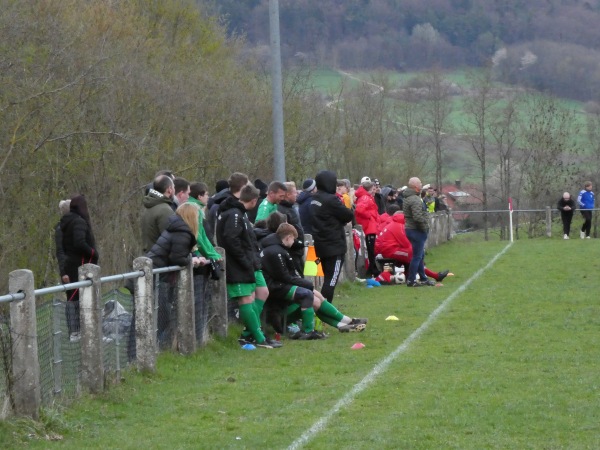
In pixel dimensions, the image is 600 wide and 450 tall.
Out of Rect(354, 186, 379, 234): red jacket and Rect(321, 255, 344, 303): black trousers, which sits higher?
Rect(354, 186, 379, 234): red jacket

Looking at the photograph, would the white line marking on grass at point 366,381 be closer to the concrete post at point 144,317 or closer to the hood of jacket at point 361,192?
the concrete post at point 144,317

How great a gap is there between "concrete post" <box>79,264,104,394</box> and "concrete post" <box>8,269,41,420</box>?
4.63ft

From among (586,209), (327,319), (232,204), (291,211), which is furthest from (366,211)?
(586,209)

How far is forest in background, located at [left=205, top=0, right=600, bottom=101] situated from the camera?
10150 cm

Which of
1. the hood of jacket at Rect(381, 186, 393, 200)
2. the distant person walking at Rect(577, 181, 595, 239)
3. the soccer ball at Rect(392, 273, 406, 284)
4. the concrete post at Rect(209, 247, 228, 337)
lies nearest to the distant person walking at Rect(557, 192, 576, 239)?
the distant person walking at Rect(577, 181, 595, 239)

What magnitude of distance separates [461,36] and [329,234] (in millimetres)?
111329

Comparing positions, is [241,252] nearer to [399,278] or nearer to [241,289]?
[241,289]

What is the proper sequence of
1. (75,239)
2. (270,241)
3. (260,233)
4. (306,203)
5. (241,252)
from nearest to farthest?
(241,252) → (270,241) → (75,239) → (260,233) → (306,203)

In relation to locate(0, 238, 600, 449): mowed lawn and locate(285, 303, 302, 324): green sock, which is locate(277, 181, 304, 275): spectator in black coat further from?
locate(0, 238, 600, 449): mowed lawn

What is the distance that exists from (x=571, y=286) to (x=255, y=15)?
54362 mm

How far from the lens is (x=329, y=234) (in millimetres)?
17750

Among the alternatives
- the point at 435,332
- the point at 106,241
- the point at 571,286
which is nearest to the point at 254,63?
the point at 106,241

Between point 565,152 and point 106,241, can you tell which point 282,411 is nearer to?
point 106,241

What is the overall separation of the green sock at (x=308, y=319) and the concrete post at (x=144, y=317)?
11.2 ft
